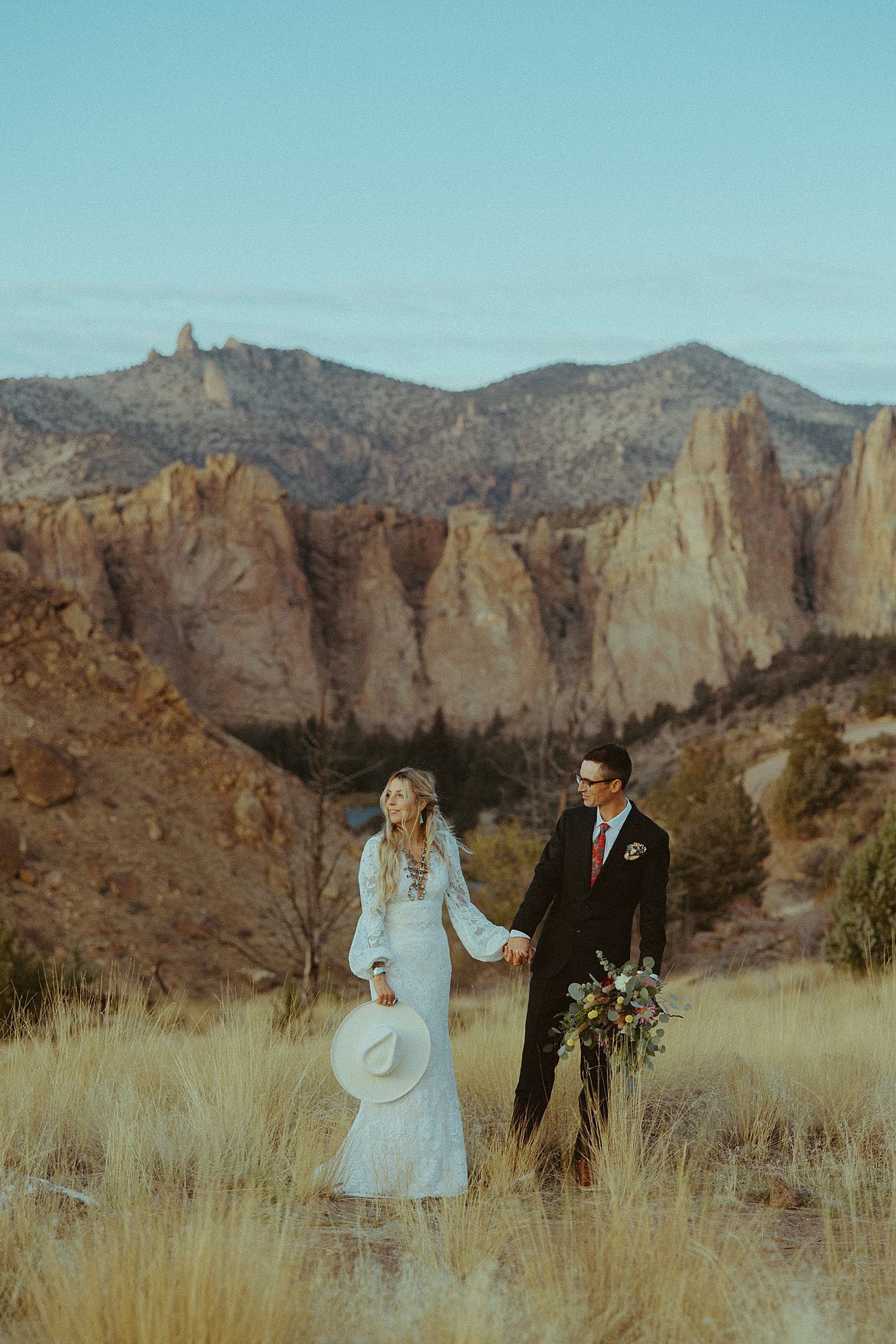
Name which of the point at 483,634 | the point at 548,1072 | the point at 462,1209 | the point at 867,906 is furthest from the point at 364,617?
the point at 462,1209

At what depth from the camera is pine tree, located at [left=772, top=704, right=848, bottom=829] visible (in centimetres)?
2770

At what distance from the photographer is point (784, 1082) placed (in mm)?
6227

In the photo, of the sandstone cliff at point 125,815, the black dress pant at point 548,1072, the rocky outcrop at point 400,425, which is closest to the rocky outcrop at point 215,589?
the rocky outcrop at point 400,425

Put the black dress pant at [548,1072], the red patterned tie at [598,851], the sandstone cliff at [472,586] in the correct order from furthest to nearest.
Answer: the sandstone cliff at [472,586] → the red patterned tie at [598,851] → the black dress pant at [548,1072]

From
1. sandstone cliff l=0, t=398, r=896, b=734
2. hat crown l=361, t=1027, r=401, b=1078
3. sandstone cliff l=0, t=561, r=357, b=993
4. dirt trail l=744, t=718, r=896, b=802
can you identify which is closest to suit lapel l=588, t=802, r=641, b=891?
hat crown l=361, t=1027, r=401, b=1078

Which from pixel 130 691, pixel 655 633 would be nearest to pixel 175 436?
pixel 655 633

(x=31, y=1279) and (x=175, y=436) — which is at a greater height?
(x=175, y=436)

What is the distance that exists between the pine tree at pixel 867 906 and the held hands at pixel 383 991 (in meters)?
8.38

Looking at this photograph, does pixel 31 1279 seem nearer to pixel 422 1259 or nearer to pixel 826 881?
pixel 422 1259

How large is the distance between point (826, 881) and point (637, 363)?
11328cm

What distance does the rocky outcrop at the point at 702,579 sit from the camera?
6350 centimetres

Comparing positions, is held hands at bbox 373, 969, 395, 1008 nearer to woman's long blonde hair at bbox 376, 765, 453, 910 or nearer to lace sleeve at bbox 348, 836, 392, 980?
lace sleeve at bbox 348, 836, 392, 980

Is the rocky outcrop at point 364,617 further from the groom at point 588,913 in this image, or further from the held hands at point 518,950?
the held hands at point 518,950

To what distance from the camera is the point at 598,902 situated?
16.7ft
